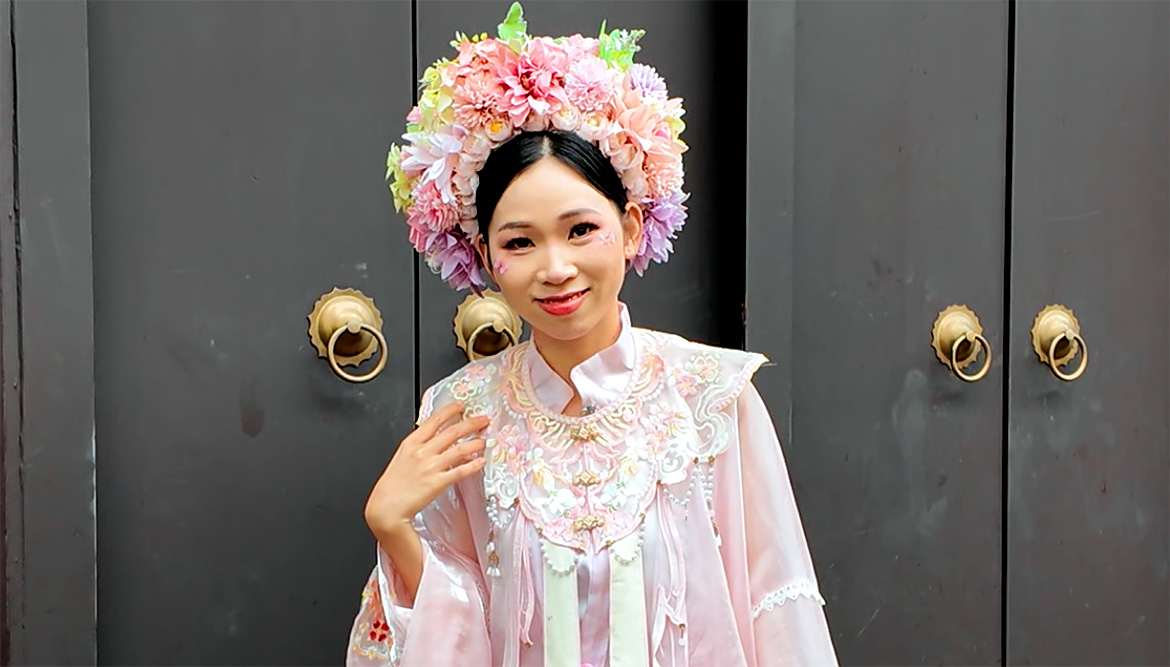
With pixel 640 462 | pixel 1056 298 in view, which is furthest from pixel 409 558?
pixel 1056 298

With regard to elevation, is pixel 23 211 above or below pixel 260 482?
above

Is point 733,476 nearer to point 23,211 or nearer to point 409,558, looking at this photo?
point 409,558

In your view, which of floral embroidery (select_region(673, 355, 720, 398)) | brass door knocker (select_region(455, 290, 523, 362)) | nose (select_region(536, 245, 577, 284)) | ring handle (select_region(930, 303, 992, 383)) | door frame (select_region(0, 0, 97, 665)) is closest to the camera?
nose (select_region(536, 245, 577, 284))

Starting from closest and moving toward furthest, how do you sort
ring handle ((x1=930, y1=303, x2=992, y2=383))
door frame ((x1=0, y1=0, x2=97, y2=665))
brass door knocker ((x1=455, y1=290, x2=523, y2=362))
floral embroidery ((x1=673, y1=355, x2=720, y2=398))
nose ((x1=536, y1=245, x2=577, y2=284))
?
nose ((x1=536, y1=245, x2=577, y2=284)), floral embroidery ((x1=673, y1=355, x2=720, y2=398)), door frame ((x1=0, y1=0, x2=97, y2=665)), brass door knocker ((x1=455, y1=290, x2=523, y2=362)), ring handle ((x1=930, y1=303, x2=992, y2=383))

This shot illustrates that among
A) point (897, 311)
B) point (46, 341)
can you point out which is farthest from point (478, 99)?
point (897, 311)

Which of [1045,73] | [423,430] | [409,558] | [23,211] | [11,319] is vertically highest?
[1045,73]

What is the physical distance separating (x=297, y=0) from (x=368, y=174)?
0.74 ft

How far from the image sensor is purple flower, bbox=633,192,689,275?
117cm

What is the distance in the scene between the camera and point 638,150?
1123 mm

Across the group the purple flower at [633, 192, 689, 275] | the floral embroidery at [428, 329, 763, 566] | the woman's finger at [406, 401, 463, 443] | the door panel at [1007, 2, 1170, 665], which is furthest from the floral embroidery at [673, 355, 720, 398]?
the door panel at [1007, 2, 1170, 665]

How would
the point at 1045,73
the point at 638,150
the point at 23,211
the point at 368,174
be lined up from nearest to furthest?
the point at 638,150
the point at 23,211
the point at 368,174
the point at 1045,73

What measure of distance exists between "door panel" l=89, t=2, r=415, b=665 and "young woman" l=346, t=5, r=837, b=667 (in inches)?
11.4

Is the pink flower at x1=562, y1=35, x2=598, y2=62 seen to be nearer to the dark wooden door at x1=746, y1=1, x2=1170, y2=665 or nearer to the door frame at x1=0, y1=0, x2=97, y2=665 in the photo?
the dark wooden door at x1=746, y1=1, x2=1170, y2=665

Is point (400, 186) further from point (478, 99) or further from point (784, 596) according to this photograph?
point (784, 596)
